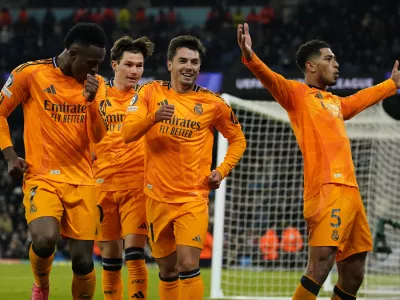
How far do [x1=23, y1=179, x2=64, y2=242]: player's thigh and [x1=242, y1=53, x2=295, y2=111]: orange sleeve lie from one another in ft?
6.20

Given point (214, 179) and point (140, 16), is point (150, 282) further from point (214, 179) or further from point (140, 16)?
point (140, 16)

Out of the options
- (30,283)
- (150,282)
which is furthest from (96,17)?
(30,283)

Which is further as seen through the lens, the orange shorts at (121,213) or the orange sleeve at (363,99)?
the orange shorts at (121,213)

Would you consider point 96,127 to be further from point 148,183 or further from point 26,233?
point 26,233

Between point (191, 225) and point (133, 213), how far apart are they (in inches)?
41.4

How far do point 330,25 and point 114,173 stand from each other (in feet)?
50.8

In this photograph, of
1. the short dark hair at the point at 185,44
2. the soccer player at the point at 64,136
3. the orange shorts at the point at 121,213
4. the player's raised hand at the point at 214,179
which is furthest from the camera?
the orange shorts at the point at 121,213

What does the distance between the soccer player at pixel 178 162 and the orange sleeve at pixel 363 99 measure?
3.52ft

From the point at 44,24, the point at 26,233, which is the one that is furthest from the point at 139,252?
the point at 44,24

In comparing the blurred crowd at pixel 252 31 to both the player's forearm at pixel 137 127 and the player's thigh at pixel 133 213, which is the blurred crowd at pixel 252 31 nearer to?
the player's thigh at pixel 133 213

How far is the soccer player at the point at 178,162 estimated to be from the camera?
7027mm

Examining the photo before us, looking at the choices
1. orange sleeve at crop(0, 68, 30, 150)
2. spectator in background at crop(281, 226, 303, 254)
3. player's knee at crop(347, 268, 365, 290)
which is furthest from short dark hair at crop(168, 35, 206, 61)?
spectator in background at crop(281, 226, 303, 254)

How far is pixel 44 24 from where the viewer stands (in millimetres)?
25250

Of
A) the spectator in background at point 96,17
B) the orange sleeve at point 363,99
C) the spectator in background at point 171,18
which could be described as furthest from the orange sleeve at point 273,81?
the spectator in background at point 96,17
